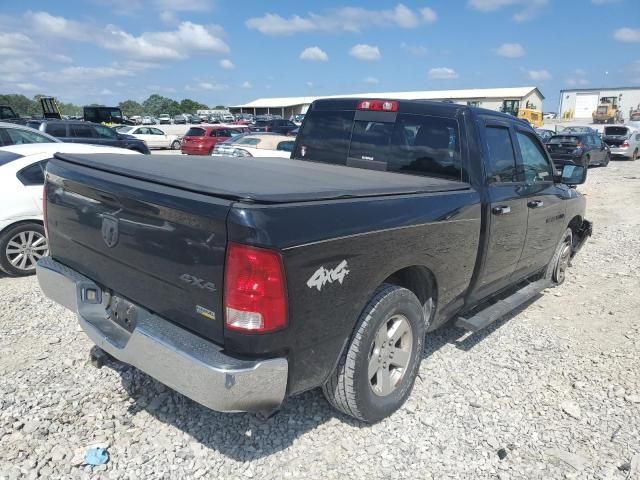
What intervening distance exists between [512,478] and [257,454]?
144cm

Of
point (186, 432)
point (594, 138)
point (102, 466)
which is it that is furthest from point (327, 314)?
point (594, 138)

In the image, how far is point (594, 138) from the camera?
68.8 feet

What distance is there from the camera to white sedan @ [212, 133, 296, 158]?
11265mm

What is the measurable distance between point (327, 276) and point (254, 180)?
28.2 inches

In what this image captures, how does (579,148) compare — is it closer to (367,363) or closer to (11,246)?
(367,363)

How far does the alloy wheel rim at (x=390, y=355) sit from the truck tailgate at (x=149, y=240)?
42.3 inches

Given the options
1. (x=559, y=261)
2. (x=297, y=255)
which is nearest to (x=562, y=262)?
(x=559, y=261)

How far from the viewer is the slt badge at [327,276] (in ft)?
7.36

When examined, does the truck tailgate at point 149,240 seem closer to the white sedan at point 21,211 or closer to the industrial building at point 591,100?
the white sedan at point 21,211

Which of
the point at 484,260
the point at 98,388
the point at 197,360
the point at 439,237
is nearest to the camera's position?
the point at 197,360

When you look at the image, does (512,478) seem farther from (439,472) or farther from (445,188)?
(445,188)

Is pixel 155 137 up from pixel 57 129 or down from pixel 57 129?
down

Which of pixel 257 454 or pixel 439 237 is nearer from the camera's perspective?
pixel 257 454

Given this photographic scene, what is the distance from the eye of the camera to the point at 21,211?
5.38 m
